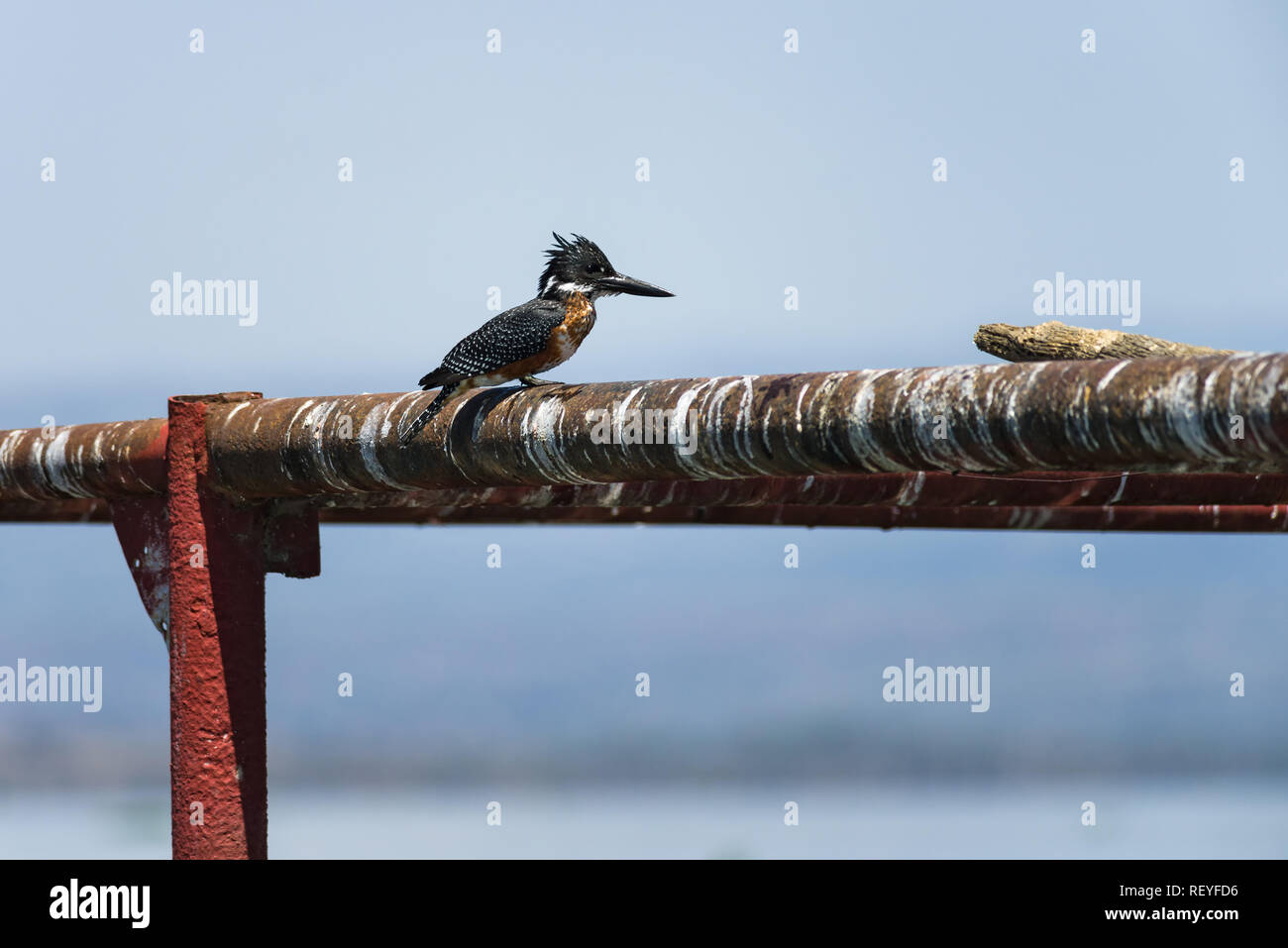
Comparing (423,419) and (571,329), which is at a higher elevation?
(571,329)

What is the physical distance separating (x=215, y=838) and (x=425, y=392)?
157 centimetres

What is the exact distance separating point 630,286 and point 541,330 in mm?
605

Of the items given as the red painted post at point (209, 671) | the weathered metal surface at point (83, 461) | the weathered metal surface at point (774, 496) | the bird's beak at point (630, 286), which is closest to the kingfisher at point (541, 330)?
the bird's beak at point (630, 286)

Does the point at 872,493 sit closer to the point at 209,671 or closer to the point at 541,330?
the point at 541,330

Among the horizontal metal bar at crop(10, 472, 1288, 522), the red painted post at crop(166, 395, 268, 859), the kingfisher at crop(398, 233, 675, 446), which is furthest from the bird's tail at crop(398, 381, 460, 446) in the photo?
the red painted post at crop(166, 395, 268, 859)

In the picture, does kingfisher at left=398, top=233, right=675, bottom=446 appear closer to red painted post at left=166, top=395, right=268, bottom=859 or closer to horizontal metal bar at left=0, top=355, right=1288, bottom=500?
horizontal metal bar at left=0, top=355, right=1288, bottom=500

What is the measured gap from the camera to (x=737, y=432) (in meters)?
3.51

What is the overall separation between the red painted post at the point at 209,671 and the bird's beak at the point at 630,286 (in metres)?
1.50

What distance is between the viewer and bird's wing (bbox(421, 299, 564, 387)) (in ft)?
14.2

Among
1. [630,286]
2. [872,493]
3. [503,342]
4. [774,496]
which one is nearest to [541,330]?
[503,342]

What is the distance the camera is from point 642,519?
696cm

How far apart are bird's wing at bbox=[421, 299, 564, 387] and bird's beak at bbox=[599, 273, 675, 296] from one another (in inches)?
11.5
